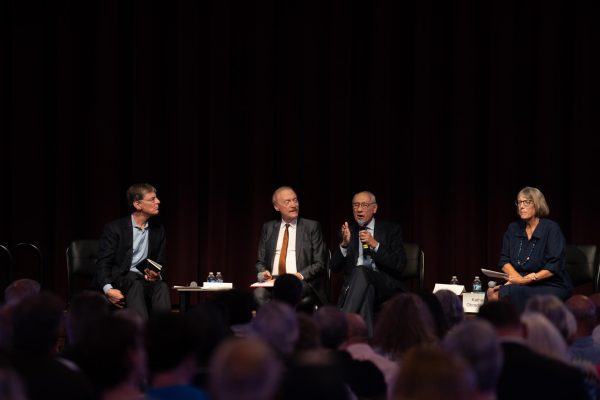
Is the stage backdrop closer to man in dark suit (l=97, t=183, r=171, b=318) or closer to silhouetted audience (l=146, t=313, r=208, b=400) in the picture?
man in dark suit (l=97, t=183, r=171, b=318)

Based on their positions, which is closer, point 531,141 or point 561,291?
point 561,291

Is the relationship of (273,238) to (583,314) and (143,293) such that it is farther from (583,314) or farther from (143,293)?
(583,314)

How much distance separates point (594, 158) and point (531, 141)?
567mm

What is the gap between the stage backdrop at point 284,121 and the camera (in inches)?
327

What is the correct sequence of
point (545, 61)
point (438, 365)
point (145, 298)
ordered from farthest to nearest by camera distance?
point (545, 61), point (145, 298), point (438, 365)

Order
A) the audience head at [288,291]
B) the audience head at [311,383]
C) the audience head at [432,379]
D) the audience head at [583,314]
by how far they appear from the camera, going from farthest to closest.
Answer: the audience head at [288,291] < the audience head at [583,314] < the audience head at [311,383] < the audience head at [432,379]

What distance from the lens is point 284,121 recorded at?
8.56 metres

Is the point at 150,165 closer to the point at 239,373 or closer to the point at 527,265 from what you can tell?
the point at 527,265

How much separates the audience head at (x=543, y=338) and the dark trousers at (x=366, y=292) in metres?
3.28

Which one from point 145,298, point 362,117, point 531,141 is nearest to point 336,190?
point 362,117

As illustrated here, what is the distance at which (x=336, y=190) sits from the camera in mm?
8500

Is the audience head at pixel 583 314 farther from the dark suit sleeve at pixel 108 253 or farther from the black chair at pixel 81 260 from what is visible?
the black chair at pixel 81 260

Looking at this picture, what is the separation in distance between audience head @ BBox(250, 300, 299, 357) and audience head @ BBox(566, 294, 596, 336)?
147cm

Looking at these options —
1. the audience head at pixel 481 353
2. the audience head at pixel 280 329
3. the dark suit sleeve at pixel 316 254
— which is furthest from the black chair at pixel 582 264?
the audience head at pixel 481 353
